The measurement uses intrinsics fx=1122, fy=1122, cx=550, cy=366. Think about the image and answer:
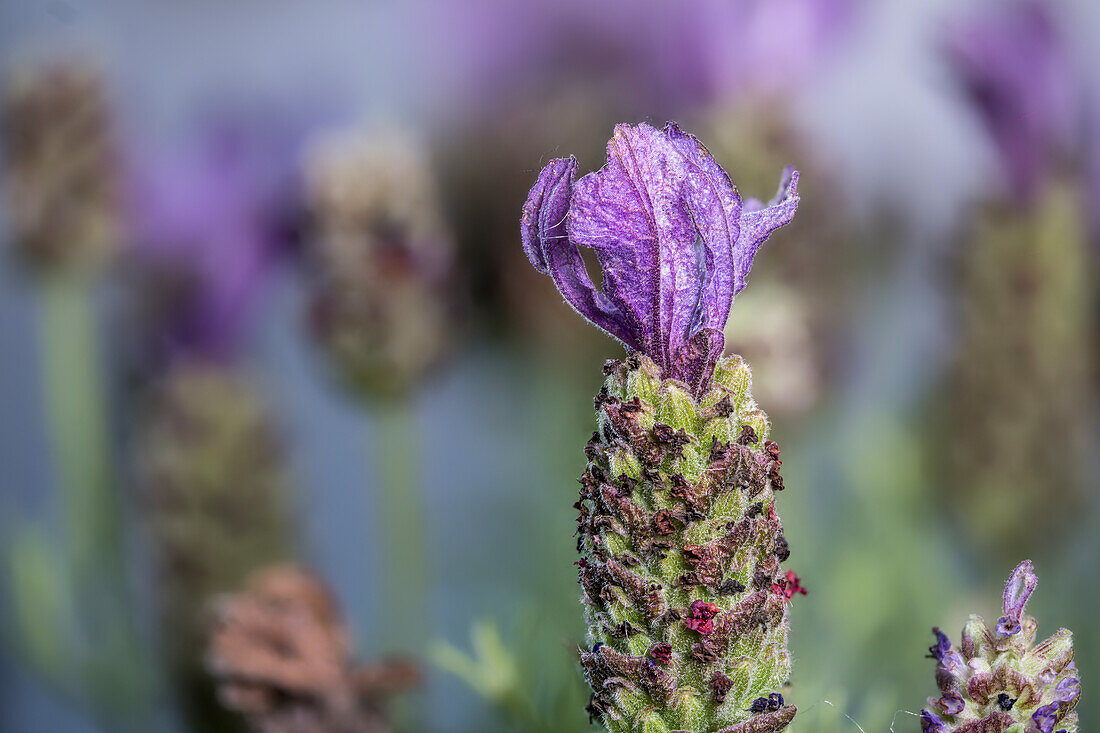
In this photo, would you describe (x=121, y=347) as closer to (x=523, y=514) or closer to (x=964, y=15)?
(x=523, y=514)

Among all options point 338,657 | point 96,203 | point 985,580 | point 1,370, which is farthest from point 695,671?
point 1,370

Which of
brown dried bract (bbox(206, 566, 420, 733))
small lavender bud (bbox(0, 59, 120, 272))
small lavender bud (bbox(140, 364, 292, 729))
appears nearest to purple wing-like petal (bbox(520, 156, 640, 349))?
brown dried bract (bbox(206, 566, 420, 733))

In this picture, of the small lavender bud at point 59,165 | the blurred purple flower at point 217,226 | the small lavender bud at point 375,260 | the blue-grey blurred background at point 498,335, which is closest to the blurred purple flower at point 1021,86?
the blue-grey blurred background at point 498,335

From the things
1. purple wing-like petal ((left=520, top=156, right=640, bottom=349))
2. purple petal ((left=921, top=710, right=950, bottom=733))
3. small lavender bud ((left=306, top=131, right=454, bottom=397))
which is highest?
small lavender bud ((left=306, top=131, right=454, bottom=397))

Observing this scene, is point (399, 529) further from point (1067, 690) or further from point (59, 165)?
point (1067, 690)

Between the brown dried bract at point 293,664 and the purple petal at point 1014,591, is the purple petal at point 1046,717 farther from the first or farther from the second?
the brown dried bract at point 293,664

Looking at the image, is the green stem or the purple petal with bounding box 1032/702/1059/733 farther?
the green stem

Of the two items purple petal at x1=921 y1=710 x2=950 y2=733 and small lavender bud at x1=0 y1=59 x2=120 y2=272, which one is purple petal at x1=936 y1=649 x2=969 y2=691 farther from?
small lavender bud at x1=0 y1=59 x2=120 y2=272
